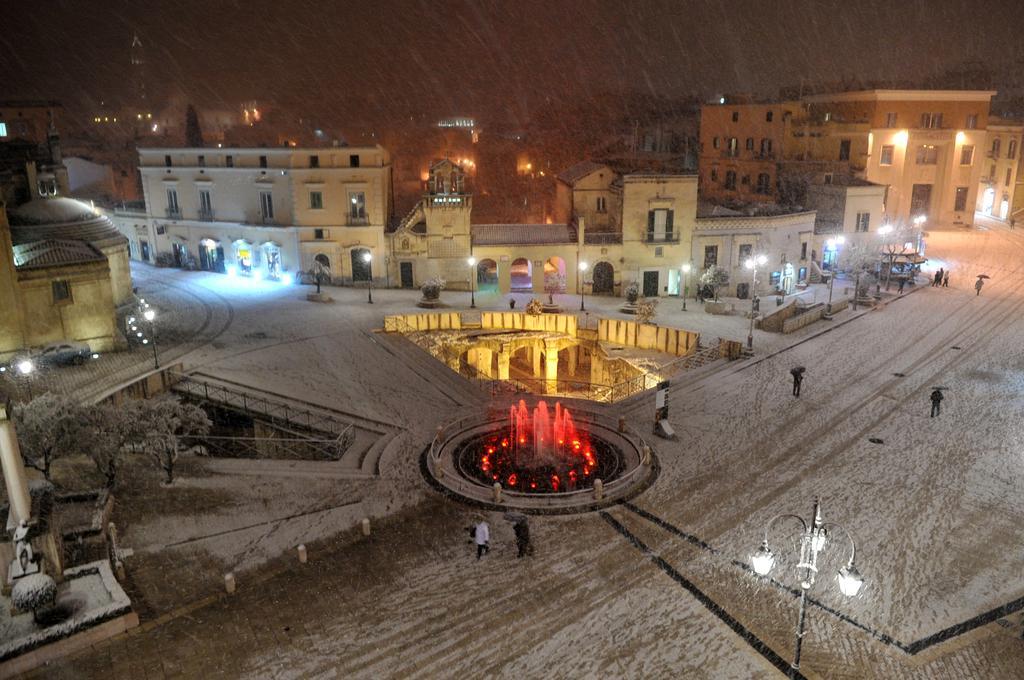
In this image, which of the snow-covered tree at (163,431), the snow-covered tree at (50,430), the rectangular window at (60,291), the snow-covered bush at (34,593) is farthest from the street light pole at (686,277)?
the snow-covered bush at (34,593)

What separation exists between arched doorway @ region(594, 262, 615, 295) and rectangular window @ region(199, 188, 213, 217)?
2482 centimetres

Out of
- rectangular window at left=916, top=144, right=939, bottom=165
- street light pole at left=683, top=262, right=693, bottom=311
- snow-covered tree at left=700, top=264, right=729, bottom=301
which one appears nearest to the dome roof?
street light pole at left=683, top=262, right=693, bottom=311

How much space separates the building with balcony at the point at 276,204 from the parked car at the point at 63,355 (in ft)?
52.9

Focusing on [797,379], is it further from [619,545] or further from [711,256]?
[711,256]

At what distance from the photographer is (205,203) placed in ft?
155

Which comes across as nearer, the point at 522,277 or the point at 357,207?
the point at 357,207

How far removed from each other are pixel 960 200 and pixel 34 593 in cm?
6706

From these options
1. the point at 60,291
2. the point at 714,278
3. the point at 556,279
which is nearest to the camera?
the point at 60,291

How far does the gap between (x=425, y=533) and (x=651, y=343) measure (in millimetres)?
21090

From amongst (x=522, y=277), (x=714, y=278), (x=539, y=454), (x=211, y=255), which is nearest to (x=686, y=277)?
(x=714, y=278)

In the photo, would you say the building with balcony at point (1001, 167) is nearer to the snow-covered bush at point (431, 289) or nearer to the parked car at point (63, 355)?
the snow-covered bush at point (431, 289)

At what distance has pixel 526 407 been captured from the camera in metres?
26.7

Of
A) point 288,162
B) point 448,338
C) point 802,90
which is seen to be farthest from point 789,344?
point 802,90

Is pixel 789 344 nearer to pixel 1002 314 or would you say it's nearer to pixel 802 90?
pixel 1002 314
